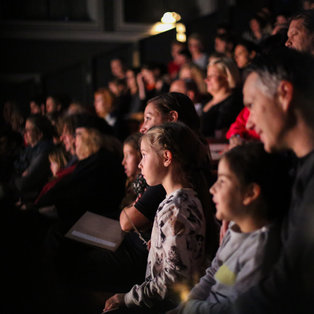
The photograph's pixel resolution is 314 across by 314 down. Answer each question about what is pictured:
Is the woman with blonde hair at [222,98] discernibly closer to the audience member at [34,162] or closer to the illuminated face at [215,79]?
the illuminated face at [215,79]

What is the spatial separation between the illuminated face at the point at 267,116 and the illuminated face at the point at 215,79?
249 centimetres

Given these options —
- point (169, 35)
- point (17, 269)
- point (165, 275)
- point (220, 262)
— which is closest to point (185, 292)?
point (165, 275)

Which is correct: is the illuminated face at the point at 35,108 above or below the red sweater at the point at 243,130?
below

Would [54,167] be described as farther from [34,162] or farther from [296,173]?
[296,173]

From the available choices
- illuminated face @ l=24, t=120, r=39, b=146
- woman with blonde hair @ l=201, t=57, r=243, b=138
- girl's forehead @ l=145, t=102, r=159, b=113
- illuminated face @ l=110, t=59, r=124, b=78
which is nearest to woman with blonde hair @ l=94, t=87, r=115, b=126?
illuminated face @ l=110, t=59, r=124, b=78

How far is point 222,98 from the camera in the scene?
12.6 feet

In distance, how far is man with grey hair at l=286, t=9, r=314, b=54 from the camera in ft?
6.28

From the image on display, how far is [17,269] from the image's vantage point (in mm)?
3346

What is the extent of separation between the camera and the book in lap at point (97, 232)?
2.48 m

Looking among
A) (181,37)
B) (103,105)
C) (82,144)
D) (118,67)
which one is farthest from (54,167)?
(181,37)

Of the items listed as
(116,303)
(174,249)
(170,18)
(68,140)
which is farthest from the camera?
(170,18)

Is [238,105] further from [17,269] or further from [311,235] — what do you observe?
[311,235]

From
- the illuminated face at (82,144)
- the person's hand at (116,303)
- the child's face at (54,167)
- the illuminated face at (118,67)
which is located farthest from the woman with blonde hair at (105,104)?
the person's hand at (116,303)

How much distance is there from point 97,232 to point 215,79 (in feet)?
5.70
